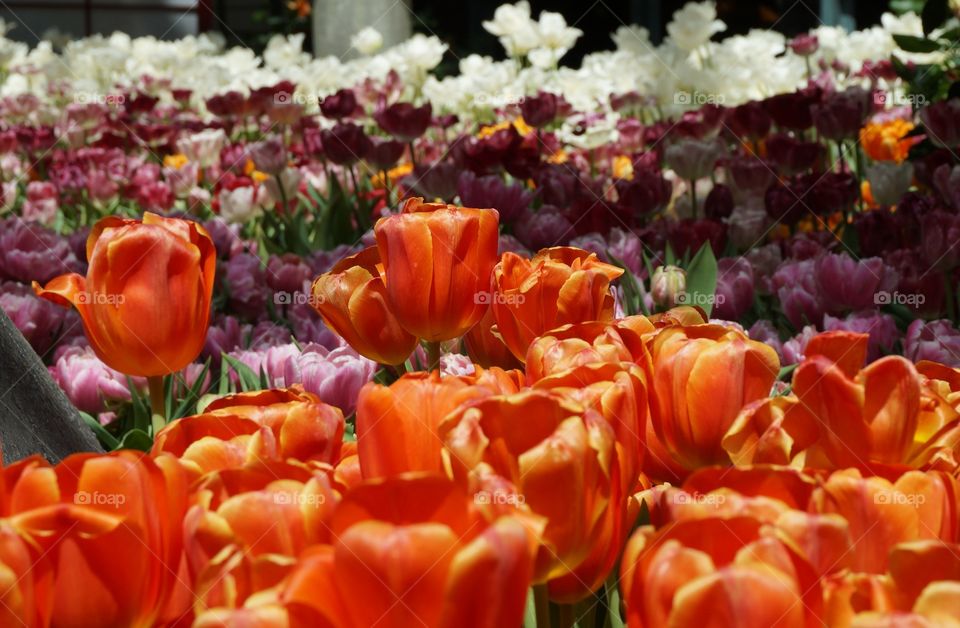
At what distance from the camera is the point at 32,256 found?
2.12 m

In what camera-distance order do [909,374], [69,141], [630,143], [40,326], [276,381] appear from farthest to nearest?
[69,141], [630,143], [40,326], [276,381], [909,374]

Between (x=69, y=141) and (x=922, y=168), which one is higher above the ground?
(x=922, y=168)

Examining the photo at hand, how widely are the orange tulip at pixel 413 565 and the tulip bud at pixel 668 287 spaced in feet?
3.88

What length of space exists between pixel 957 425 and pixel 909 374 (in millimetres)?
40

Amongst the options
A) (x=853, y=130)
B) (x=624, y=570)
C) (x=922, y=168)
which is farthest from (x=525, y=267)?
(x=853, y=130)

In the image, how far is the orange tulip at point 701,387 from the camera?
26.2 inches

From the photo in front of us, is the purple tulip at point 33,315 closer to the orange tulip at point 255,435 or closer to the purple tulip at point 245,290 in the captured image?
the purple tulip at point 245,290

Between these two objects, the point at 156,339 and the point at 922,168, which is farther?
the point at 922,168

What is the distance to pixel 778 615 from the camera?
40 cm

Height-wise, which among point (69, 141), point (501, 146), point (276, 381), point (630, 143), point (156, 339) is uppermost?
point (156, 339)

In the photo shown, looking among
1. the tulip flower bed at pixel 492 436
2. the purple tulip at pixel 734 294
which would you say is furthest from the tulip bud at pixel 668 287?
the purple tulip at pixel 734 294

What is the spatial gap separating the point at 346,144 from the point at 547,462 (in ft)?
8.03

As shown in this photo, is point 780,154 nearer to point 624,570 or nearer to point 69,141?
point 624,570

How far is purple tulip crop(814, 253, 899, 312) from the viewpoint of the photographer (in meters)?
1.64
